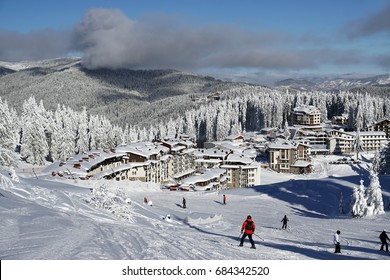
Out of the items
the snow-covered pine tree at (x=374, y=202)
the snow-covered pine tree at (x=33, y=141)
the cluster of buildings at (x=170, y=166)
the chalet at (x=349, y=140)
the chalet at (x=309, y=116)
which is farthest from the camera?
the chalet at (x=309, y=116)

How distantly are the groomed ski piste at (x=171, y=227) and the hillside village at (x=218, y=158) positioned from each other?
70.3 ft

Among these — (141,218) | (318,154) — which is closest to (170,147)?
(318,154)

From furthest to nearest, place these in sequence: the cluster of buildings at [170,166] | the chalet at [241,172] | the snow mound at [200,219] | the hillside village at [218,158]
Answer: the chalet at [241,172] < the hillside village at [218,158] < the cluster of buildings at [170,166] < the snow mound at [200,219]

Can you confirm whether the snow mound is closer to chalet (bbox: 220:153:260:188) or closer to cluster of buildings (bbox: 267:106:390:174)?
chalet (bbox: 220:153:260:188)

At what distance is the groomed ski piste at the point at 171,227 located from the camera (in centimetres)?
1439

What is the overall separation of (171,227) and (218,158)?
2357 inches

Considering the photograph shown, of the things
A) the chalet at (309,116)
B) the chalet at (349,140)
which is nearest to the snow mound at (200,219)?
the chalet at (349,140)

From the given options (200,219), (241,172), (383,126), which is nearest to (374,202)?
(200,219)

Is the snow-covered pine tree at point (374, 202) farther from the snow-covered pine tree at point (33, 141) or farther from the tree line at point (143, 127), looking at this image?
the snow-covered pine tree at point (33, 141)

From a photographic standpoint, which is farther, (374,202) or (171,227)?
(374,202)

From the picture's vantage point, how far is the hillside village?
64.2 m

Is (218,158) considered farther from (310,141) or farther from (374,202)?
(374,202)

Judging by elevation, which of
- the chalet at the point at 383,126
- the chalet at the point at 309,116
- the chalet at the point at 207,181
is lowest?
the chalet at the point at 207,181

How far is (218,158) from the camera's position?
83438 mm
